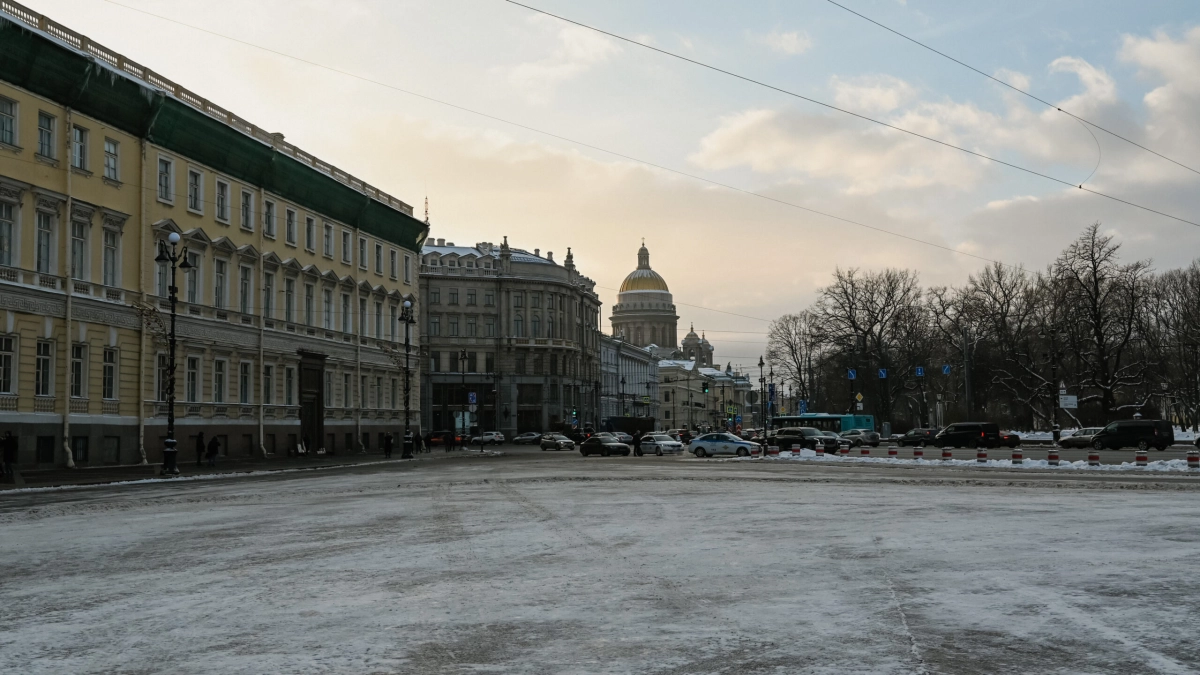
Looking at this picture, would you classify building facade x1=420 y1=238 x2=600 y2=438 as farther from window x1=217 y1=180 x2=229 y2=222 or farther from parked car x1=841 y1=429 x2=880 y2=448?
window x1=217 y1=180 x2=229 y2=222

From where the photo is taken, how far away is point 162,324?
150ft

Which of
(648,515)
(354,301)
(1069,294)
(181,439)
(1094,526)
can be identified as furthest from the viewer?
(1069,294)

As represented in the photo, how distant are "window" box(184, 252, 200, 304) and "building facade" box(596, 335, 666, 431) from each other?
10211 centimetres

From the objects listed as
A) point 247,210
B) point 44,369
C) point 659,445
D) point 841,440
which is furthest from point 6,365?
point 841,440

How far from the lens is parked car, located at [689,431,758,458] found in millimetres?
62156

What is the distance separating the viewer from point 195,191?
49.3m

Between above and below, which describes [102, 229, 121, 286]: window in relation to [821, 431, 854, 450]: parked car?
above

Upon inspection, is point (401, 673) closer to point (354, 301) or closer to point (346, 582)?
point (346, 582)

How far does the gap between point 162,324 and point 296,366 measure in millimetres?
13630

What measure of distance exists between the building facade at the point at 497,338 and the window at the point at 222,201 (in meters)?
68.3

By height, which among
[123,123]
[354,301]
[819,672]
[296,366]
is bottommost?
[819,672]

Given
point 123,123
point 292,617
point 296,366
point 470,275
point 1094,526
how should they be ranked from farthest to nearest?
point 470,275 < point 296,366 < point 123,123 < point 1094,526 < point 292,617

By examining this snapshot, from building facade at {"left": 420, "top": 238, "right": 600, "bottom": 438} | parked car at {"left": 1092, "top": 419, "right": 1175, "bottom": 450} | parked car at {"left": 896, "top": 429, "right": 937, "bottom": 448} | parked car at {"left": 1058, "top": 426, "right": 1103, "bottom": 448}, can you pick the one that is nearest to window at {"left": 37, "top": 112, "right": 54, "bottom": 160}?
parked car at {"left": 1092, "top": 419, "right": 1175, "bottom": 450}

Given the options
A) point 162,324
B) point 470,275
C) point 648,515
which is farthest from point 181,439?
point 470,275
